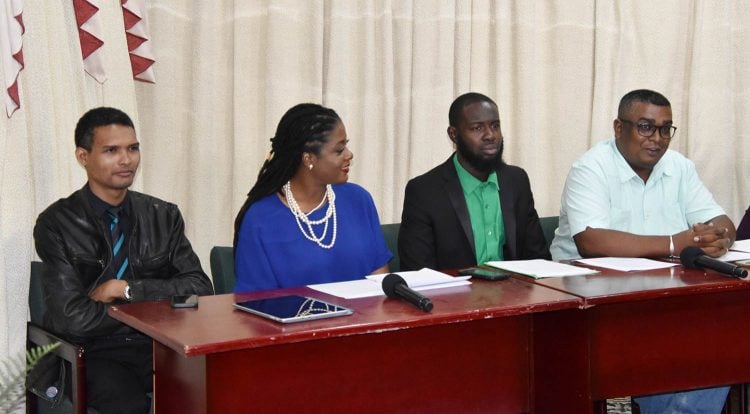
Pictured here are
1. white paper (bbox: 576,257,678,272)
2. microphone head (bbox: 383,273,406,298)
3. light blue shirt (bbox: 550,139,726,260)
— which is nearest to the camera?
microphone head (bbox: 383,273,406,298)

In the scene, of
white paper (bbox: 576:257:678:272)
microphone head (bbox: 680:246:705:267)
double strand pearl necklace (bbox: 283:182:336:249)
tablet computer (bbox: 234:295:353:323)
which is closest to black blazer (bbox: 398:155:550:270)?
double strand pearl necklace (bbox: 283:182:336:249)

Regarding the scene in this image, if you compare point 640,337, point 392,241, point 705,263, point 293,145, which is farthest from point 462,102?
point 640,337

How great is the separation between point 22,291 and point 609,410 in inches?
102

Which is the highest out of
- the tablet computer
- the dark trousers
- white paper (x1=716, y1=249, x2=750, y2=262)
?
white paper (x1=716, y1=249, x2=750, y2=262)

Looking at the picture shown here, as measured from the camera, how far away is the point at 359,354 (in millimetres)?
2320

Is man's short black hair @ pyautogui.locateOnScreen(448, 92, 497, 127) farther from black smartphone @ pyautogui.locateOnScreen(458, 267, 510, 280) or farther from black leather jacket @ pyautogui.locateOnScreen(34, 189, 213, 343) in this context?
black leather jacket @ pyautogui.locateOnScreen(34, 189, 213, 343)

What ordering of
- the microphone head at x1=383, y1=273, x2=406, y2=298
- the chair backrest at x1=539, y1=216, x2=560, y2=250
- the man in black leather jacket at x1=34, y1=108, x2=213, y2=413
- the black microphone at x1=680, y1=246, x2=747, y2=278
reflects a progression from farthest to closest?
the chair backrest at x1=539, y1=216, x2=560, y2=250 < the man in black leather jacket at x1=34, y1=108, x2=213, y2=413 < the black microphone at x1=680, y1=246, x2=747, y2=278 < the microphone head at x1=383, y1=273, x2=406, y2=298


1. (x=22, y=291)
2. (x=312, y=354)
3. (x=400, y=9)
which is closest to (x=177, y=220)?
(x=22, y=291)

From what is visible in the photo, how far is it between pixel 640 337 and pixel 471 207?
1177mm

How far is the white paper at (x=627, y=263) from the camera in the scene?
2943mm

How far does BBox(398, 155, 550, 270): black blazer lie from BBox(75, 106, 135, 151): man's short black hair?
1.18 metres

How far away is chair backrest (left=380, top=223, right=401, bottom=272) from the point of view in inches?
143

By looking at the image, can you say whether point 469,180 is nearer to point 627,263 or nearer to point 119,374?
point 627,263

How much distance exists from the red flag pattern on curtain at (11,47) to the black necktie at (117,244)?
1.64 feet
